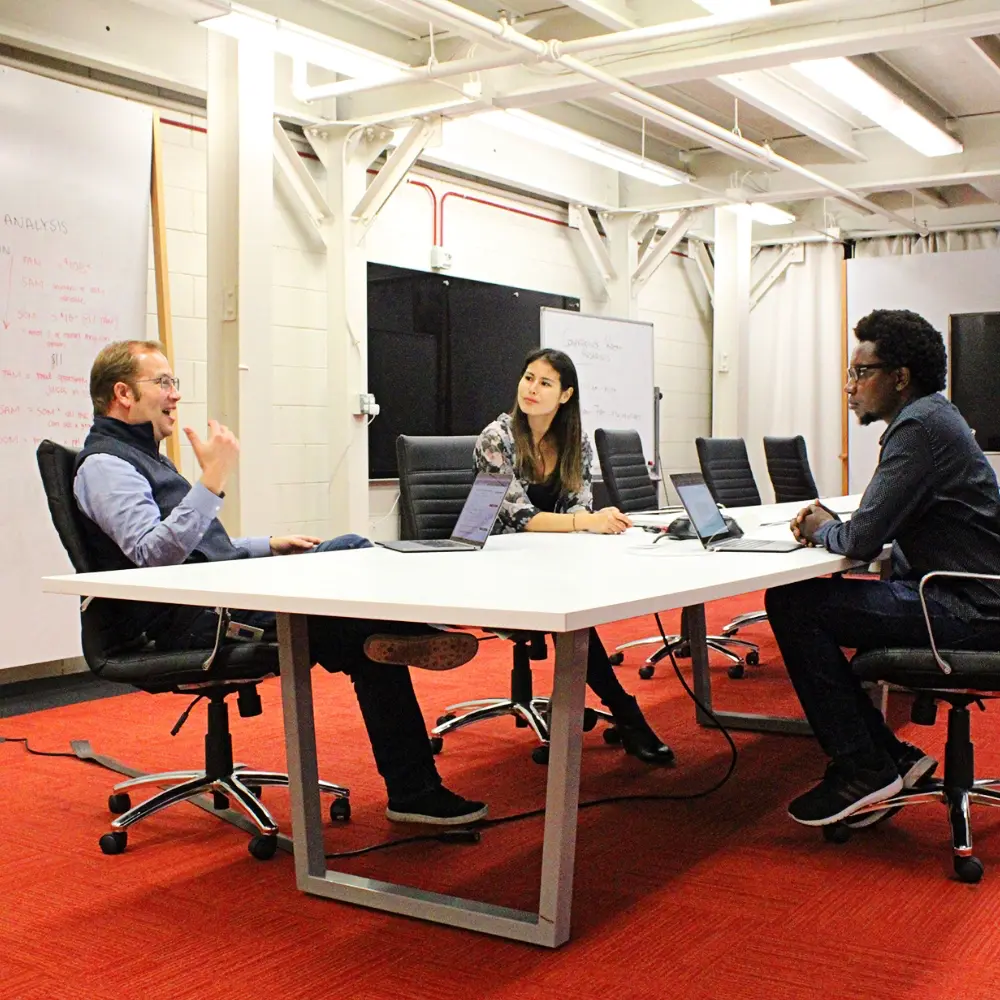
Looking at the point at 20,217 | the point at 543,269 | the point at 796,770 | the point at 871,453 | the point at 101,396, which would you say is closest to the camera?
the point at 101,396

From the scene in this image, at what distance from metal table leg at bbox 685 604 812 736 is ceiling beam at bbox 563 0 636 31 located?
242cm

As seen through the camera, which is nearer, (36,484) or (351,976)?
(351,976)

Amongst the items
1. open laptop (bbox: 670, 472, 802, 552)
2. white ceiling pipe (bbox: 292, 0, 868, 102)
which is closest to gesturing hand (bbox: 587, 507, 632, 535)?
open laptop (bbox: 670, 472, 802, 552)

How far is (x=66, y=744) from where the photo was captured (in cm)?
389

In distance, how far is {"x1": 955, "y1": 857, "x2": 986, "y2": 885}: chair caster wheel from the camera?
2.60 metres

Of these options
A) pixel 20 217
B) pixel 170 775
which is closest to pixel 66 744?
pixel 170 775

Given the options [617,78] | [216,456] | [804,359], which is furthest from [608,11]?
[804,359]

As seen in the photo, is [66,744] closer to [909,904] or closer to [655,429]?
[909,904]

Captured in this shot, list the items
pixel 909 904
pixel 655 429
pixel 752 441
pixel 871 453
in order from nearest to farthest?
pixel 909 904
pixel 655 429
pixel 871 453
pixel 752 441

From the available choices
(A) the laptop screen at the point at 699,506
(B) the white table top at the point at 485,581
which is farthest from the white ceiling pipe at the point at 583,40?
(B) the white table top at the point at 485,581

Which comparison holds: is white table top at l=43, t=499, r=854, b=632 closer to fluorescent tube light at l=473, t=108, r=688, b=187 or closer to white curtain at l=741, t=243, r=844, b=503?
fluorescent tube light at l=473, t=108, r=688, b=187

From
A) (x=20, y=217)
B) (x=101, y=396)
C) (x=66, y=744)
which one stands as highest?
(x=20, y=217)

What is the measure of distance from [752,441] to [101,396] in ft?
26.6

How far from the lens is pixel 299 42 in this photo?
4.92 metres
